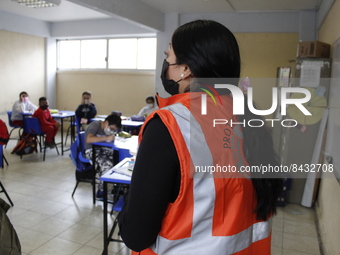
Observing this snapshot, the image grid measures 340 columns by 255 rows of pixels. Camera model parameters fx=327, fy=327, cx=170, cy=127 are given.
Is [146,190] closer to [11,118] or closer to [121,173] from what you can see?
[121,173]

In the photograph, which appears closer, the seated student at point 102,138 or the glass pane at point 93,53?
the seated student at point 102,138

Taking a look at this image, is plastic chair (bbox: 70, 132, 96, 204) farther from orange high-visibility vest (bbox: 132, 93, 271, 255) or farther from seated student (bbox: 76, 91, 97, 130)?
orange high-visibility vest (bbox: 132, 93, 271, 255)

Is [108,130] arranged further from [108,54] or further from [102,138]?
[108,54]

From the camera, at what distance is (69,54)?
9164 mm

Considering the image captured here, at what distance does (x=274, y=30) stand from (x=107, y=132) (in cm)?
403

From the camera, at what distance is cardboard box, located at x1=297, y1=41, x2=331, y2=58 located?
3744 millimetres

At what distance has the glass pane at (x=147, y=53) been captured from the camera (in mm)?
8102

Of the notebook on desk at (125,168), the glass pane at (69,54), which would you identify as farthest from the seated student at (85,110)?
the notebook on desk at (125,168)

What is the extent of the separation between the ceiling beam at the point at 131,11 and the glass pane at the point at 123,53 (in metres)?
1.67

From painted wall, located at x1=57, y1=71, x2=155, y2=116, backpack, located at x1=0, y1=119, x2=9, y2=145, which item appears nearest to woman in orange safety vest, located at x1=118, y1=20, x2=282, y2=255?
backpack, located at x1=0, y1=119, x2=9, y2=145

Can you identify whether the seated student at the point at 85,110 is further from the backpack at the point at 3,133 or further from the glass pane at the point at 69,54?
the glass pane at the point at 69,54

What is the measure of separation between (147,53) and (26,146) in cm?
367

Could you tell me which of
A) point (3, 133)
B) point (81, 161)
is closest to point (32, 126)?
point (3, 133)

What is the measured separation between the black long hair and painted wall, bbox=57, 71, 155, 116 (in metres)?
7.26
